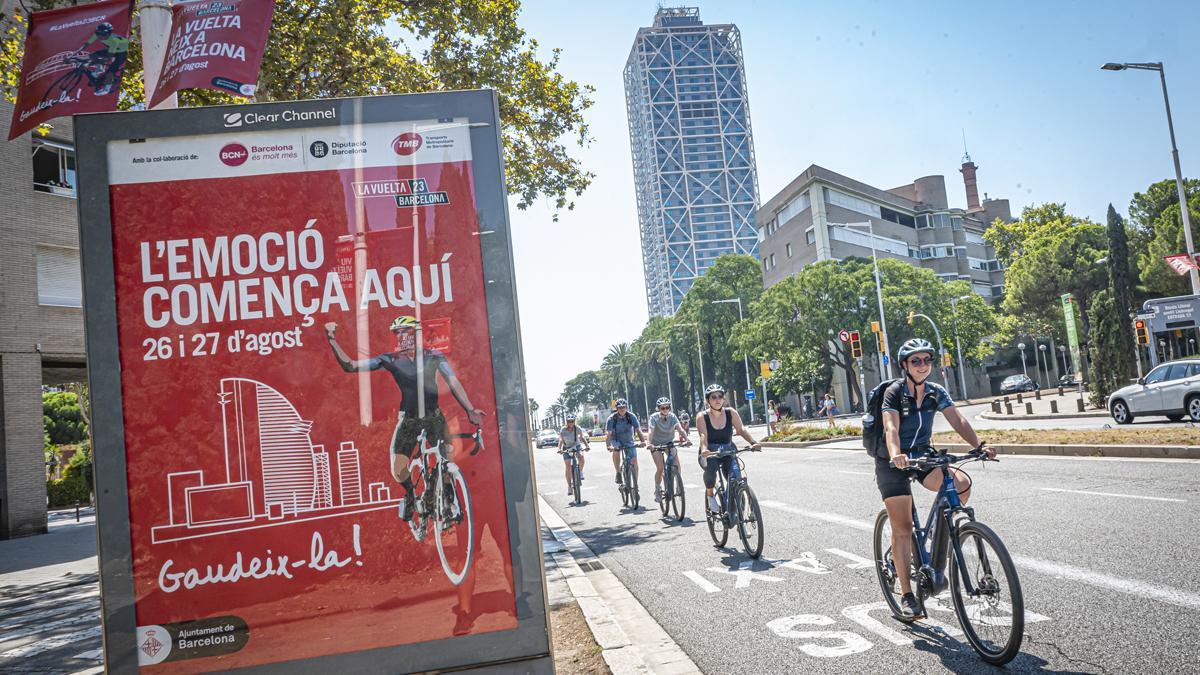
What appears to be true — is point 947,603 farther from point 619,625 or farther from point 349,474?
point 349,474

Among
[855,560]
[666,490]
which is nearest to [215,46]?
[855,560]

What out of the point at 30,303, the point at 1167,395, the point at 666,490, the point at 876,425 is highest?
the point at 30,303

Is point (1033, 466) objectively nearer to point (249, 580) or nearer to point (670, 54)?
point (249, 580)

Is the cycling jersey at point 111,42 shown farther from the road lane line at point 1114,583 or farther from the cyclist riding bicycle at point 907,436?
the road lane line at point 1114,583

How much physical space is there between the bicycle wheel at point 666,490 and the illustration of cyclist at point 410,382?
9.61 meters

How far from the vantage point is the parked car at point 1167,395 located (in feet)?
64.2

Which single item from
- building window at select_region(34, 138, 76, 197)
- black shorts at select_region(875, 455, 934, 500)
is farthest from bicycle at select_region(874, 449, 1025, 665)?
building window at select_region(34, 138, 76, 197)

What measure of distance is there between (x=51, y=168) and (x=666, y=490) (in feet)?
65.8

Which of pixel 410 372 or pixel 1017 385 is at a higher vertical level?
pixel 410 372

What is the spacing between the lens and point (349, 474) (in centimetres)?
285

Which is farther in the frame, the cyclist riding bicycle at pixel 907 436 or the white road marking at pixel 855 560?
the white road marking at pixel 855 560

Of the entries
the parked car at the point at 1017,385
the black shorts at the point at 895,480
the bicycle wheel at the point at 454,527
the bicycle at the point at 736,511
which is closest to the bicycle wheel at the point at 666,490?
the bicycle at the point at 736,511

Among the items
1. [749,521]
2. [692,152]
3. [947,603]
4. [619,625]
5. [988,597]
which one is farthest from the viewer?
[692,152]

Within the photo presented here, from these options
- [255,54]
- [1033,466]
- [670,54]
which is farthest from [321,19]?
[670,54]
